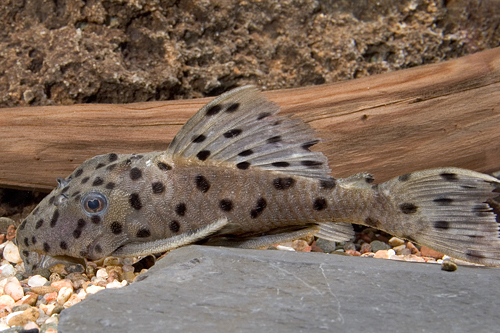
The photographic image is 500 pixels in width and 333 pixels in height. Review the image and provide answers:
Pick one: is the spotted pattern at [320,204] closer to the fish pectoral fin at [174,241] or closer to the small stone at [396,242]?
the fish pectoral fin at [174,241]

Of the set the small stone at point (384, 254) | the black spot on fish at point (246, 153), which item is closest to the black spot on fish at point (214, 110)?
the black spot on fish at point (246, 153)

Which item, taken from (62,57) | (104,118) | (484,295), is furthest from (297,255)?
(62,57)

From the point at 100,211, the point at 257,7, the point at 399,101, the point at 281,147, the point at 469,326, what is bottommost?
the point at 469,326

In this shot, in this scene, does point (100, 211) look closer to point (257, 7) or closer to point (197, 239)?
point (197, 239)

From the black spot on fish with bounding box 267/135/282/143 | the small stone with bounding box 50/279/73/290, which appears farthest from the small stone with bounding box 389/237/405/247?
the small stone with bounding box 50/279/73/290

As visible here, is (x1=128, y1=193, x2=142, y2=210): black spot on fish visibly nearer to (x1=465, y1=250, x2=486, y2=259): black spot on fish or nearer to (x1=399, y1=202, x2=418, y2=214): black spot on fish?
(x1=399, y1=202, x2=418, y2=214): black spot on fish
